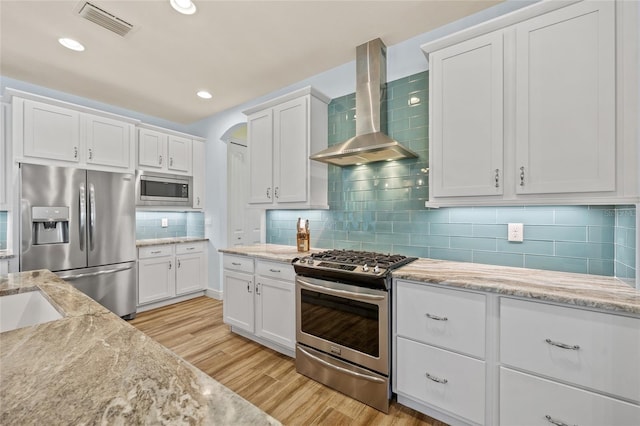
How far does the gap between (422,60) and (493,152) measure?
1.10 metres

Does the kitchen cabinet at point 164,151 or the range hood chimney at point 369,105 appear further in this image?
the kitchen cabinet at point 164,151

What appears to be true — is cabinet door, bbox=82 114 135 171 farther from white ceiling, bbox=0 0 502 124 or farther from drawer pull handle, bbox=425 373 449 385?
drawer pull handle, bbox=425 373 449 385

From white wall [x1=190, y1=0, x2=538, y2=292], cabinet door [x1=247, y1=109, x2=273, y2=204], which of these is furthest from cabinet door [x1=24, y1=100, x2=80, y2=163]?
cabinet door [x1=247, y1=109, x2=273, y2=204]

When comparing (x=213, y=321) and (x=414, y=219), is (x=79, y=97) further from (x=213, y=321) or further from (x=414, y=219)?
(x=414, y=219)

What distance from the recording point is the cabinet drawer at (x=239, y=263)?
2.75 meters

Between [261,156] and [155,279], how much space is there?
2.23m

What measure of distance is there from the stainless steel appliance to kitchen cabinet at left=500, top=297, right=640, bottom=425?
0.67 meters

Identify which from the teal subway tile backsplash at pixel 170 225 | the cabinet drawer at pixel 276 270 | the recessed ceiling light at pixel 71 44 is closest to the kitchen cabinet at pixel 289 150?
the cabinet drawer at pixel 276 270

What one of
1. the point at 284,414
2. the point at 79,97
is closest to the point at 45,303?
the point at 284,414

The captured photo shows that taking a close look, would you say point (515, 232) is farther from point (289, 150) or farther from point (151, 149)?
point (151, 149)

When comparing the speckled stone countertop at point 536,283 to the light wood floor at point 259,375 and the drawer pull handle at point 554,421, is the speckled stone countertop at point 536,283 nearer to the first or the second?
the drawer pull handle at point 554,421

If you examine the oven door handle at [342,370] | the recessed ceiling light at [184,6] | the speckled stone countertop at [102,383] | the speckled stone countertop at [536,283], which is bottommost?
the oven door handle at [342,370]

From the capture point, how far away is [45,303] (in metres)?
1.24

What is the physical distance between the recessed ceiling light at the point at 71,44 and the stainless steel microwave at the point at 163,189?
1547 mm
